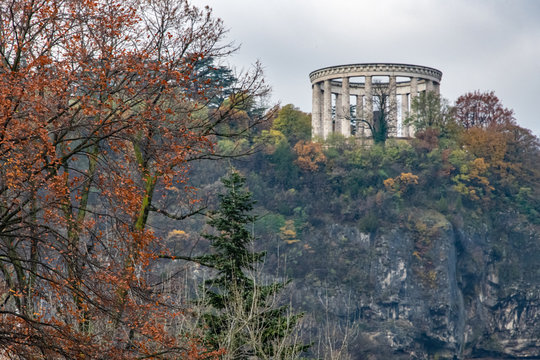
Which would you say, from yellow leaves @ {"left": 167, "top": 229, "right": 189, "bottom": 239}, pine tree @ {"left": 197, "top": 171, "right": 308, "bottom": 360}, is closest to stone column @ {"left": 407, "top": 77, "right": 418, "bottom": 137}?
yellow leaves @ {"left": 167, "top": 229, "right": 189, "bottom": 239}

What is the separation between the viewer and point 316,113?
7869 cm

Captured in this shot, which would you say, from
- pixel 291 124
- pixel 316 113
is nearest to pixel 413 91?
pixel 316 113

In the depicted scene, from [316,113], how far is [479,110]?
17413 millimetres

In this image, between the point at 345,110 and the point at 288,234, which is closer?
the point at 288,234

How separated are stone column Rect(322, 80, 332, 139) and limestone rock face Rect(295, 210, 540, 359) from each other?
11187mm

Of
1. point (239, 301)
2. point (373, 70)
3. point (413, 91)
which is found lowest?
point (239, 301)

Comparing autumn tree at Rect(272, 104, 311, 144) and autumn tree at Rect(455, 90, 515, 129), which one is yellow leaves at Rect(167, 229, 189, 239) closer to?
autumn tree at Rect(272, 104, 311, 144)

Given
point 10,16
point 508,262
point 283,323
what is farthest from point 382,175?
point 10,16

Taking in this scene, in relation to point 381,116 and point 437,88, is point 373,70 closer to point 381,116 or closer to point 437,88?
point 381,116

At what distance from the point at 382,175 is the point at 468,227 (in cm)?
872

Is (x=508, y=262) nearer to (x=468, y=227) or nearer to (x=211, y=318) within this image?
(x=468, y=227)

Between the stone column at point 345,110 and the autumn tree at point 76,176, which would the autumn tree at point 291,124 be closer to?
the stone column at point 345,110

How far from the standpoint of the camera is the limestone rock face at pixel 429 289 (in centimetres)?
6556

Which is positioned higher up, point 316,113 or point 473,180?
point 316,113
